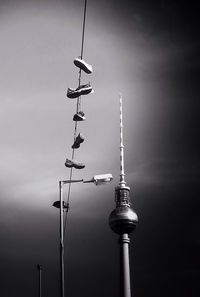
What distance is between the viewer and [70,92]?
923 inches

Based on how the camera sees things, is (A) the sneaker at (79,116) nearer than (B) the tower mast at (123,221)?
Yes

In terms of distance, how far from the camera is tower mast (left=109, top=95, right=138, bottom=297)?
48125mm

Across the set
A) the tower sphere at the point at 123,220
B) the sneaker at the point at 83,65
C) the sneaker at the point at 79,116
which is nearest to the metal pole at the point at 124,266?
the tower sphere at the point at 123,220

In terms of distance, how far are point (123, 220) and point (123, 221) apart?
0.09 meters

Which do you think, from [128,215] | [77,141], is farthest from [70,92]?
[128,215]

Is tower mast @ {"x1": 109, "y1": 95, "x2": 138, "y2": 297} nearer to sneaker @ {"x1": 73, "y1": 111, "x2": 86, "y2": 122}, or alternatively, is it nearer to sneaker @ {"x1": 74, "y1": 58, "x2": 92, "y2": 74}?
sneaker @ {"x1": 73, "y1": 111, "x2": 86, "y2": 122}

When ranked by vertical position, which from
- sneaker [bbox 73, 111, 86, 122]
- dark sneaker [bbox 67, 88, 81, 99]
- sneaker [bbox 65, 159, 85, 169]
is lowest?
sneaker [bbox 65, 159, 85, 169]

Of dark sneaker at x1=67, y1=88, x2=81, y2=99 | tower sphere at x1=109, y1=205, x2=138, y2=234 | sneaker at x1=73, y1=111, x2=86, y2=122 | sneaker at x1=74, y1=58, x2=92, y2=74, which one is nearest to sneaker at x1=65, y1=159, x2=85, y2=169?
sneaker at x1=73, y1=111, x2=86, y2=122

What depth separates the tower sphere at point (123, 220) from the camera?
4791cm

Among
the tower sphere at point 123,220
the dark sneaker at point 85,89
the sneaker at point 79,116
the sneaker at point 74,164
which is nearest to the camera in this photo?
the dark sneaker at point 85,89

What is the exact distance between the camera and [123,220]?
47.7 meters

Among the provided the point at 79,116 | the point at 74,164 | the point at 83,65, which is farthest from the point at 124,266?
the point at 83,65

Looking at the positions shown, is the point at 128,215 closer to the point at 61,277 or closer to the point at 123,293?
the point at 123,293

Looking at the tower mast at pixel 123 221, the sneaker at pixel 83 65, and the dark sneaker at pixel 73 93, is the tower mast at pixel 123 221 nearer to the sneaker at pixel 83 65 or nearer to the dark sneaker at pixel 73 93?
the dark sneaker at pixel 73 93
